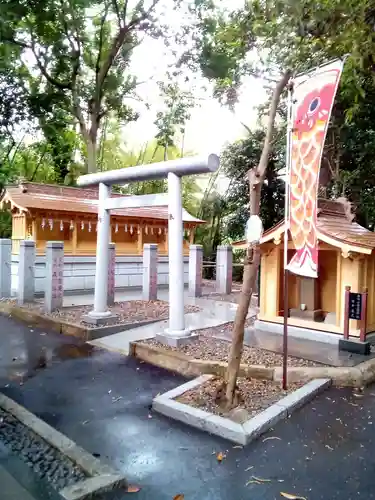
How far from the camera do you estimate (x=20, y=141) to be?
2291cm

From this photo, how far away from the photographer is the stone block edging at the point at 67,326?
893cm

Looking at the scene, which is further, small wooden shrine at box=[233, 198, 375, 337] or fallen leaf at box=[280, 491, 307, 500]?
small wooden shrine at box=[233, 198, 375, 337]

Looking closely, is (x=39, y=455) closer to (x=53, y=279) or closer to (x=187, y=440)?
(x=187, y=440)

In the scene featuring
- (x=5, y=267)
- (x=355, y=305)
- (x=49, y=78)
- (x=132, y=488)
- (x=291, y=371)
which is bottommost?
(x=132, y=488)

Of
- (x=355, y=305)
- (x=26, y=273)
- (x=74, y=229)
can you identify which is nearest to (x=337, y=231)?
(x=355, y=305)

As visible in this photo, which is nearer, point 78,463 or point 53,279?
point 78,463

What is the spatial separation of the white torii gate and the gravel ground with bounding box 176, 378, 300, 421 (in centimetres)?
211

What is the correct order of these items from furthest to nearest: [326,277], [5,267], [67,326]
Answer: [5,267], [326,277], [67,326]

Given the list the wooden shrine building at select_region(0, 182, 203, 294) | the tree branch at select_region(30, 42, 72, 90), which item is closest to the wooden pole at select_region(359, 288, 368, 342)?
the wooden shrine building at select_region(0, 182, 203, 294)

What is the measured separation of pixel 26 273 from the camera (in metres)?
12.4

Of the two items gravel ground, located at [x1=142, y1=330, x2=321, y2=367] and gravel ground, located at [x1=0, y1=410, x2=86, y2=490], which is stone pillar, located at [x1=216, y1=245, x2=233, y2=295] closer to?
gravel ground, located at [x1=142, y1=330, x2=321, y2=367]

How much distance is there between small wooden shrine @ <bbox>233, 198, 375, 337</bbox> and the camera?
798 centimetres

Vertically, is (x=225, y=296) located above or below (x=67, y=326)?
above

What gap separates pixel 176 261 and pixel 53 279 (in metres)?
4.92
